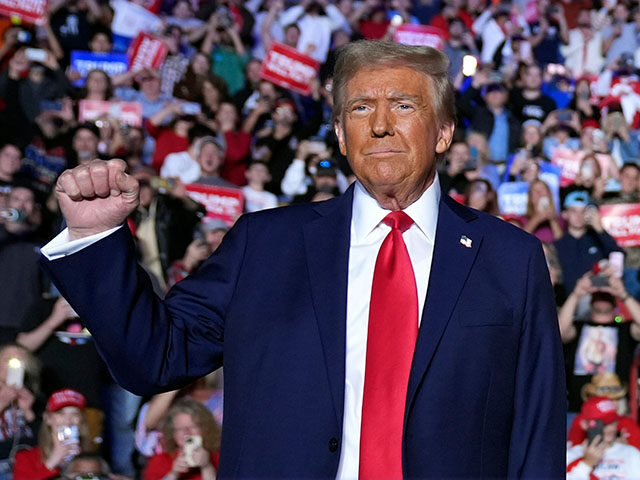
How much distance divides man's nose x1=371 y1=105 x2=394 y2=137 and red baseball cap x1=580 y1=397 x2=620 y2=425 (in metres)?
4.15

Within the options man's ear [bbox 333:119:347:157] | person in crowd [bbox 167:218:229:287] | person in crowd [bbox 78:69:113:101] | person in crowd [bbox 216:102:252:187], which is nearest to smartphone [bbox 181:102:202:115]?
person in crowd [bbox 216:102:252:187]

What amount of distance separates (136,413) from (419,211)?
3.94 metres

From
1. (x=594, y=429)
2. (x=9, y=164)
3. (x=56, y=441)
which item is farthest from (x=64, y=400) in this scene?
(x=594, y=429)

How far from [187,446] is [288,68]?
5685 mm

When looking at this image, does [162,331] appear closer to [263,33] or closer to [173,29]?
[173,29]

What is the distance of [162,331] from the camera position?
84.3 inches

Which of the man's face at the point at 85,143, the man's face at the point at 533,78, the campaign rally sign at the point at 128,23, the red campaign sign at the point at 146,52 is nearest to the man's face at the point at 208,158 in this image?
the man's face at the point at 85,143

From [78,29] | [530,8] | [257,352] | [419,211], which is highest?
[530,8]

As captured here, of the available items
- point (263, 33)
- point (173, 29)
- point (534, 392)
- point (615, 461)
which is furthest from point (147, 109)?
point (534, 392)

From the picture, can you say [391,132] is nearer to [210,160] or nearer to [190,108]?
[210,160]

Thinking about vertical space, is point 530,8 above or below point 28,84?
above

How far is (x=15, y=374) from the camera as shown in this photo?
563 cm

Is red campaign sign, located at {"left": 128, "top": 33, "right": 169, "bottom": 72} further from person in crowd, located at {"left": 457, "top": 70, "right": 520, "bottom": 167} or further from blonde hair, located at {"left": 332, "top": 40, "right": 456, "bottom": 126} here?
blonde hair, located at {"left": 332, "top": 40, "right": 456, "bottom": 126}

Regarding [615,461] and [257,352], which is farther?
[615,461]
